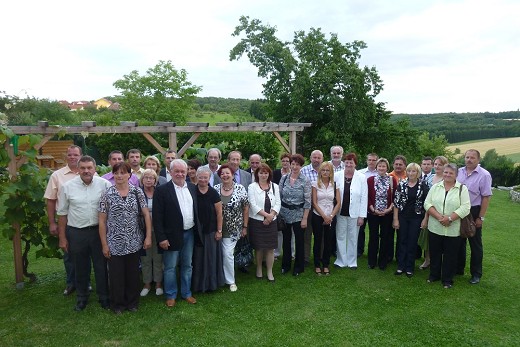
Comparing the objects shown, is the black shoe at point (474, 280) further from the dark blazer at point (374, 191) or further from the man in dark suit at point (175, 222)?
the man in dark suit at point (175, 222)

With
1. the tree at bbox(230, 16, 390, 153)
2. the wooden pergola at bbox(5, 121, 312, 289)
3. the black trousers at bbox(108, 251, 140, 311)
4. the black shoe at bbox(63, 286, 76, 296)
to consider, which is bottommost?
the black shoe at bbox(63, 286, 76, 296)

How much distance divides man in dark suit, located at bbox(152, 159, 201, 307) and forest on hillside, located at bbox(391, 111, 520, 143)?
1166 inches

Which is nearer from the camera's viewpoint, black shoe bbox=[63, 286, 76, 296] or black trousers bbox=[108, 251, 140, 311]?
black trousers bbox=[108, 251, 140, 311]

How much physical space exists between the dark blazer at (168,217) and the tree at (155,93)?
2535 cm

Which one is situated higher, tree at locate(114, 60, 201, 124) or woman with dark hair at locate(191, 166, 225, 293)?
tree at locate(114, 60, 201, 124)

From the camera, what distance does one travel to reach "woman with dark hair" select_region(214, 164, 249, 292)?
177 inches

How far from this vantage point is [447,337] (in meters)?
3.65

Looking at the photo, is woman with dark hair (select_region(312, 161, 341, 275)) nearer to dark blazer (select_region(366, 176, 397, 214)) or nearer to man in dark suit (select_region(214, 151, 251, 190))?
dark blazer (select_region(366, 176, 397, 214))

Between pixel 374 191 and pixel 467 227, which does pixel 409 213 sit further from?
pixel 467 227

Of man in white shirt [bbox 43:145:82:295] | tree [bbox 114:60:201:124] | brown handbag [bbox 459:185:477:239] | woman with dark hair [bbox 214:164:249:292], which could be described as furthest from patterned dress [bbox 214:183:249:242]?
tree [bbox 114:60:201:124]

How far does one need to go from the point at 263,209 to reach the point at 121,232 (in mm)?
1699

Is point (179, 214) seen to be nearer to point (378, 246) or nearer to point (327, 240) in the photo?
point (327, 240)

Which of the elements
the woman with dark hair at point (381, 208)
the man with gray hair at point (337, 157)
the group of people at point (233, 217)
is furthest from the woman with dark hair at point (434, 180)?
the man with gray hair at point (337, 157)

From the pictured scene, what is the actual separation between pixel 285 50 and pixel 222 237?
429 inches
